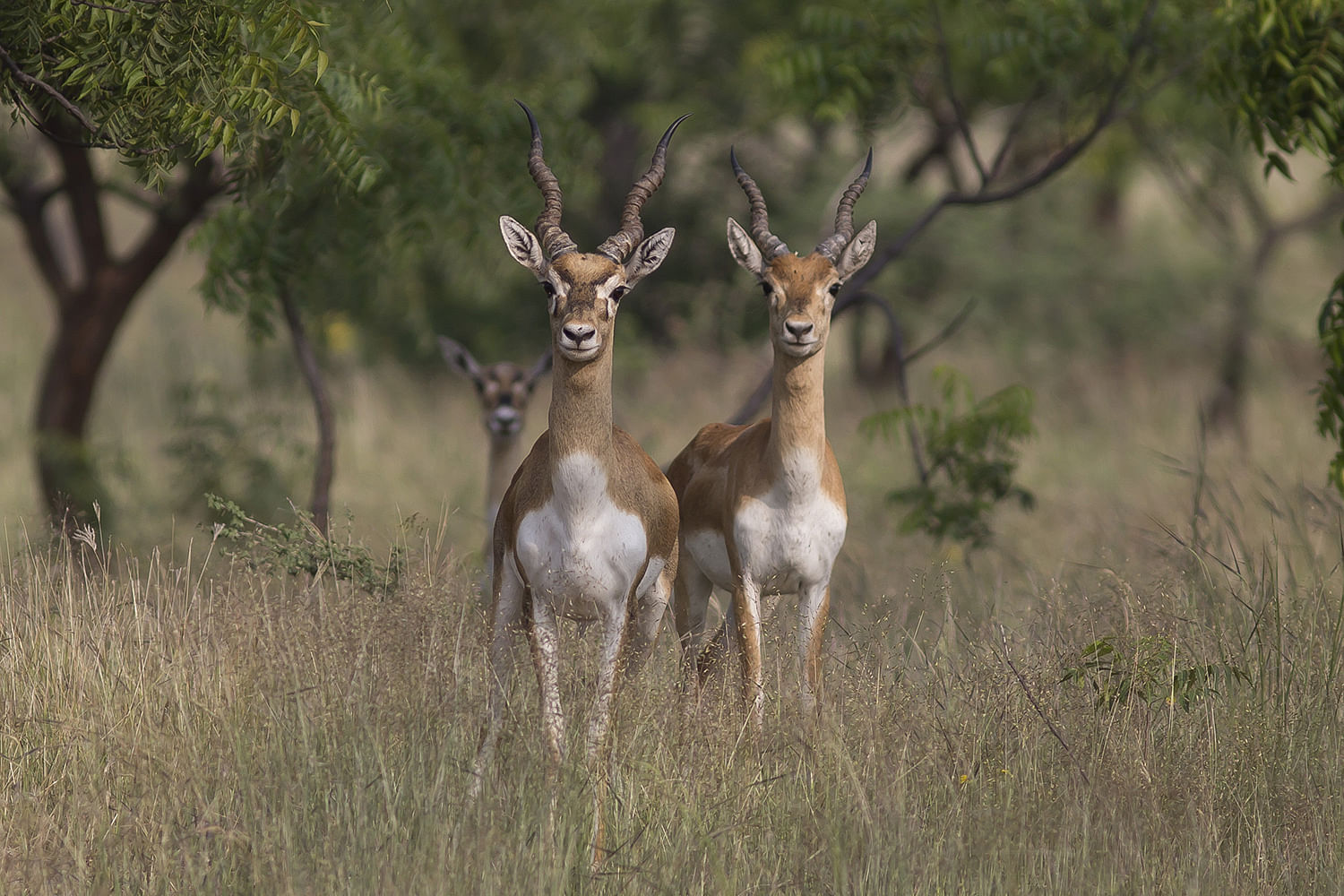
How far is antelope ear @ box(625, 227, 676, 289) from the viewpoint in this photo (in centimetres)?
583

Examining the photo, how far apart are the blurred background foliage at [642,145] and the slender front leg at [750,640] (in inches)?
102

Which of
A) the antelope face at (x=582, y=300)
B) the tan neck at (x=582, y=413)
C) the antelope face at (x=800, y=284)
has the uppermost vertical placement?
the antelope face at (x=800, y=284)

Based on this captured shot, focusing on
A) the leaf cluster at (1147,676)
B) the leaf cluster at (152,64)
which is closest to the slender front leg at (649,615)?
the leaf cluster at (1147,676)

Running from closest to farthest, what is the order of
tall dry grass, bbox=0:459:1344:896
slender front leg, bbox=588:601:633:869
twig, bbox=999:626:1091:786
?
tall dry grass, bbox=0:459:1344:896 < slender front leg, bbox=588:601:633:869 < twig, bbox=999:626:1091:786

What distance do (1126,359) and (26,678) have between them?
1832 cm

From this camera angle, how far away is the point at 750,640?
5.87m

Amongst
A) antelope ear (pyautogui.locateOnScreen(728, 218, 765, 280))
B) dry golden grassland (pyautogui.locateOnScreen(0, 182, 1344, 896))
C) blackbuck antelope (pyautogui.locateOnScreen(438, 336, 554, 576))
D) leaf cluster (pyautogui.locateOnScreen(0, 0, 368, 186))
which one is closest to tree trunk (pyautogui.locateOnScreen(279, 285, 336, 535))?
blackbuck antelope (pyautogui.locateOnScreen(438, 336, 554, 576))

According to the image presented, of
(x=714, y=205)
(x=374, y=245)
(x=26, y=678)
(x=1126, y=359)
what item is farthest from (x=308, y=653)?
(x=1126, y=359)

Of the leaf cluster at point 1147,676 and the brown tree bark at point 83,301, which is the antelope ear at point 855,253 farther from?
the brown tree bark at point 83,301

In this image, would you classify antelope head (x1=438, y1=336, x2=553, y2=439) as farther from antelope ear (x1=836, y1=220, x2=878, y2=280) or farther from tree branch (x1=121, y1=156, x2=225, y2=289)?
antelope ear (x1=836, y1=220, x2=878, y2=280)

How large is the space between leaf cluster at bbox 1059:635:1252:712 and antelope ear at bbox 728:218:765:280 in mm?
2052

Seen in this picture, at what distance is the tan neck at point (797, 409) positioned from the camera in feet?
19.6

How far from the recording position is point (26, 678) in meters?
5.67

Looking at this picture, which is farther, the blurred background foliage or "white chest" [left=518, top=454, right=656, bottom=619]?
the blurred background foliage
